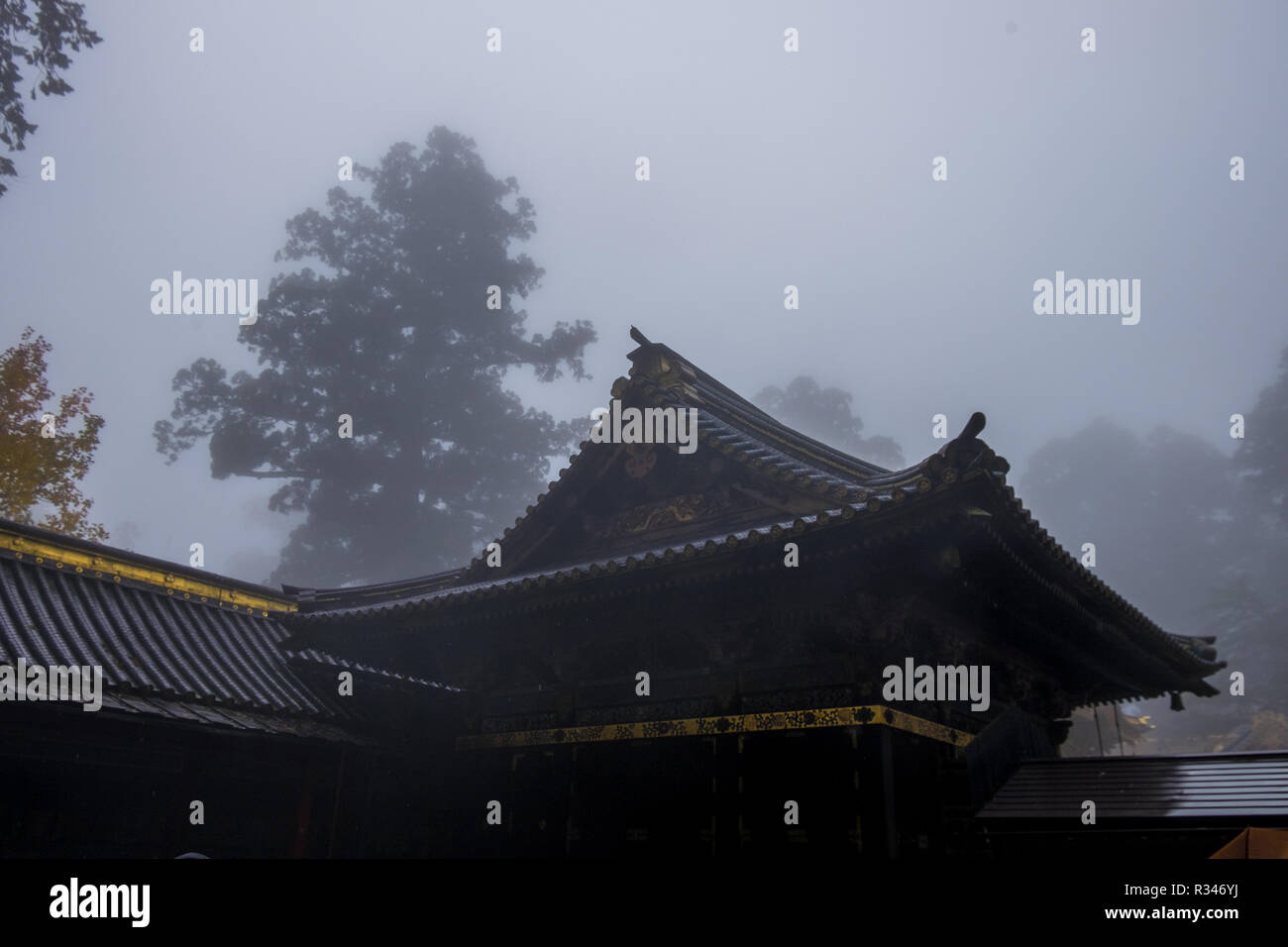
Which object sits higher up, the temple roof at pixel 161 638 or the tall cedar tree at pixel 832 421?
the tall cedar tree at pixel 832 421

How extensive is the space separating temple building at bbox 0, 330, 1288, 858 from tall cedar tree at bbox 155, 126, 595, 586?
23.1 metres

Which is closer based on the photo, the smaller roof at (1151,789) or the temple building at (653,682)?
the smaller roof at (1151,789)

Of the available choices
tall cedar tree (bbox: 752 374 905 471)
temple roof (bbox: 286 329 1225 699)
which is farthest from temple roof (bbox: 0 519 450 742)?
tall cedar tree (bbox: 752 374 905 471)

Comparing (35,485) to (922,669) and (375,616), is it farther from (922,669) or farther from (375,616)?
(922,669)

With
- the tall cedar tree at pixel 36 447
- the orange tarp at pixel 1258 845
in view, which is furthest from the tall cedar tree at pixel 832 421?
the orange tarp at pixel 1258 845

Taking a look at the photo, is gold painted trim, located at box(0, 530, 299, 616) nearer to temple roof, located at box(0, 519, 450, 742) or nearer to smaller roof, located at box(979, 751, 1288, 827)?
temple roof, located at box(0, 519, 450, 742)

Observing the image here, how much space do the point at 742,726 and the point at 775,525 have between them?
2.35 m

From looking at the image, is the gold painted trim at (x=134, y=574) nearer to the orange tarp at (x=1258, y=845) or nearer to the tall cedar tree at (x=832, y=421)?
the orange tarp at (x=1258, y=845)

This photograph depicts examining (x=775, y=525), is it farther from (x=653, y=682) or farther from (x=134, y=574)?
(x=134, y=574)

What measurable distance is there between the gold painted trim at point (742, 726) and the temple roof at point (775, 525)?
1.66m

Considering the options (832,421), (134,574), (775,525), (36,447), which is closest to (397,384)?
(36,447)

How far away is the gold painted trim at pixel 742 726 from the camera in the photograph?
8.82 m

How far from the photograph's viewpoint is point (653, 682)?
10.4 meters

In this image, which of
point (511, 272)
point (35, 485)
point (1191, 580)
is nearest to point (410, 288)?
point (511, 272)
